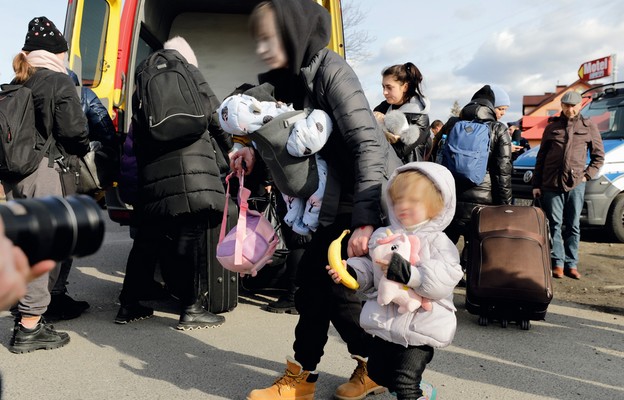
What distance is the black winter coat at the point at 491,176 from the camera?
518 centimetres

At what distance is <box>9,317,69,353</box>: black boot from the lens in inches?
146

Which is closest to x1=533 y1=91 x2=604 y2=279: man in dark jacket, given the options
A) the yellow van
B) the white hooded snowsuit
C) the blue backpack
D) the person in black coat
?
the blue backpack

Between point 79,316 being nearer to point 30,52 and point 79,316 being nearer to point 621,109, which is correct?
point 30,52

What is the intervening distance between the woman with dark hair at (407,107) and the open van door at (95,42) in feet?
8.13

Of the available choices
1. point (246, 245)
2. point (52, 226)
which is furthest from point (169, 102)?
point (52, 226)

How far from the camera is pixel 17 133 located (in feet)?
11.9

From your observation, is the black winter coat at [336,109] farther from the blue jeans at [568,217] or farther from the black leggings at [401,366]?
the blue jeans at [568,217]

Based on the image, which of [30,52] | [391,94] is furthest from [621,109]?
[30,52]

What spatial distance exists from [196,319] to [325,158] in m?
2.07

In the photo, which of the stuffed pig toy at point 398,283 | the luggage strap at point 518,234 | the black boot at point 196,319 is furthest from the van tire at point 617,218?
the stuffed pig toy at point 398,283

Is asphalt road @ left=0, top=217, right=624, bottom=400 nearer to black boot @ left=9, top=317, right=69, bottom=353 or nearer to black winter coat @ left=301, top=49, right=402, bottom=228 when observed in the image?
black boot @ left=9, top=317, right=69, bottom=353

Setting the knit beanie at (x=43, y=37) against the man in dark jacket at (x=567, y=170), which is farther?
the man in dark jacket at (x=567, y=170)

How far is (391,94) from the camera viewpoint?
4.54m

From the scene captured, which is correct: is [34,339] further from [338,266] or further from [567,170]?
[567,170]
